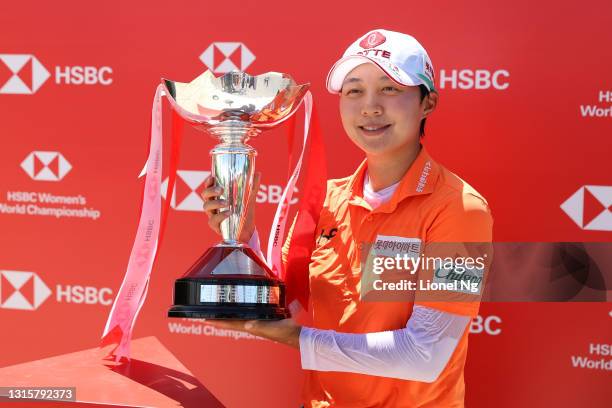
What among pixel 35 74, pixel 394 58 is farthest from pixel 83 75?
pixel 394 58

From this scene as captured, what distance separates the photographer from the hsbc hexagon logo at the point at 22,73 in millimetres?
2506

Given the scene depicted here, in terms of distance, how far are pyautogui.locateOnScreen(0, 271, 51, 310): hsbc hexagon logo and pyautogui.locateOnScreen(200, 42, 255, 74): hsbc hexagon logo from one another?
95 cm

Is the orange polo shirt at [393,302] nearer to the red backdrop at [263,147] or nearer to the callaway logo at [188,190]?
the red backdrop at [263,147]

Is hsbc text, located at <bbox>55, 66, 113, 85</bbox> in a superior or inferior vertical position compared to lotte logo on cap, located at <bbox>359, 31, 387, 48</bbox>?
superior

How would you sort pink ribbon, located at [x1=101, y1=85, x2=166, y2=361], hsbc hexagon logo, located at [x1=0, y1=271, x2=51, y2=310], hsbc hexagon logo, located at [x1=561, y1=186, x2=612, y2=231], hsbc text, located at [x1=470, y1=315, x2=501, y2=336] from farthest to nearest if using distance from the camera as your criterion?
1. hsbc hexagon logo, located at [x1=0, y1=271, x2=51, y2=310]
2. hsbc text, located at [x1=470, y1=315, x2=501, y2=336]
3. hsbc hexagon logo, located at [x1=561, y1=186, x2=612, y2=231]
4. pink ribbon, located at [x1=101, y1=85, x2=166, y2=361]

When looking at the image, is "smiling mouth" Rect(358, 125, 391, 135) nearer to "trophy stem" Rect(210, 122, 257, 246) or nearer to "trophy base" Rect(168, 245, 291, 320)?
"trophy stem" Rect(210, 122, 257, 246)

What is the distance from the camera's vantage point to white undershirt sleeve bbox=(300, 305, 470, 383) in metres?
1.47

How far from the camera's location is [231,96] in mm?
1626

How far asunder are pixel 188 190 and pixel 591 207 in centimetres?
121

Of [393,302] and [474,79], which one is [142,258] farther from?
[474,79]

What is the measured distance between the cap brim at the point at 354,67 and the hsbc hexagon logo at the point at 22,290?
4.57 ft

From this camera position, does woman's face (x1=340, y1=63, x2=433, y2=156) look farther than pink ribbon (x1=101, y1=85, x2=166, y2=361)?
No

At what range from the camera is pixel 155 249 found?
185 cm

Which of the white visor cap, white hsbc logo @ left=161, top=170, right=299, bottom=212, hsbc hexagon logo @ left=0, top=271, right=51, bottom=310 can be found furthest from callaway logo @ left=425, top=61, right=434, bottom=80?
hsbc hexagon logo @ left=0, top=271, right=51, bottom=310
